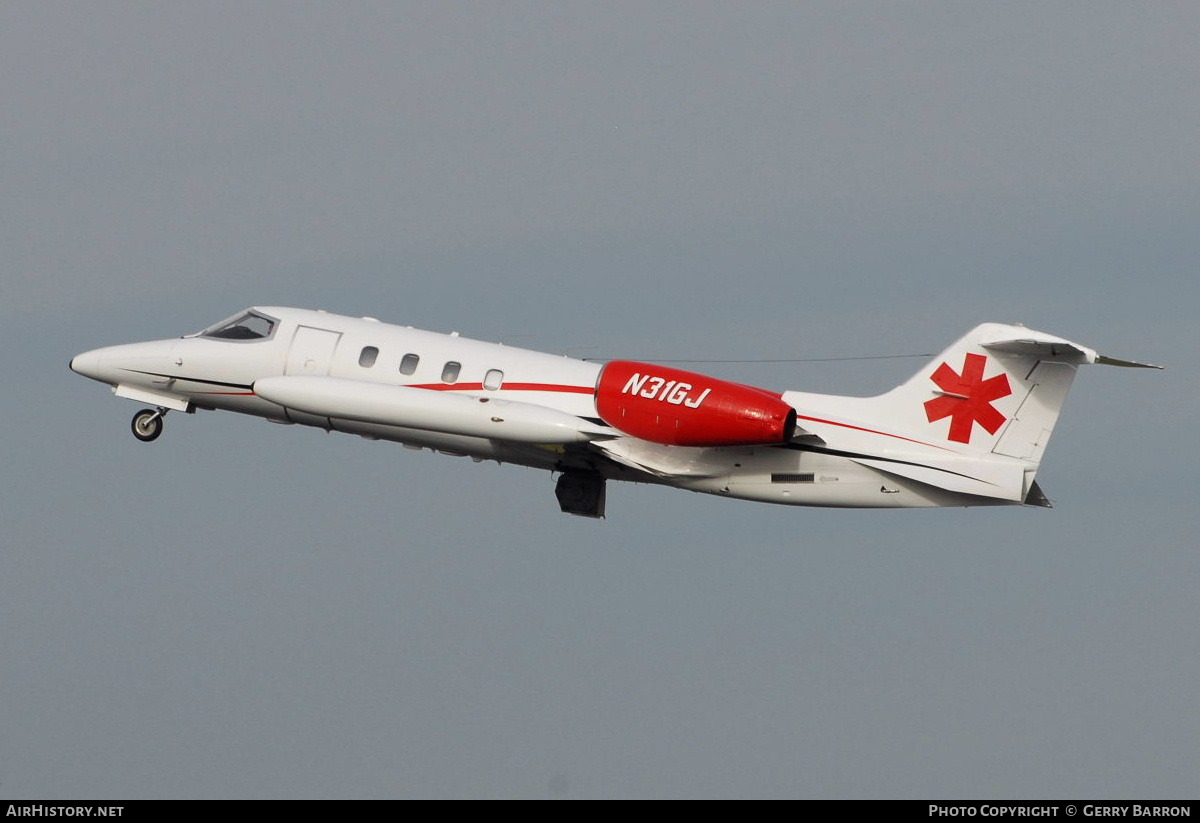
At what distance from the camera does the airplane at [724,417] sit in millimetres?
42656

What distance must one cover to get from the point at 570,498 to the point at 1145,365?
12.1 meters

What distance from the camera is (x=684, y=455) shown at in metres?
43.9

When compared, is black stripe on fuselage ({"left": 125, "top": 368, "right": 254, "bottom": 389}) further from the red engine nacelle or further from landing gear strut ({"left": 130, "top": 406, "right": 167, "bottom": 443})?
the red engine nacelle

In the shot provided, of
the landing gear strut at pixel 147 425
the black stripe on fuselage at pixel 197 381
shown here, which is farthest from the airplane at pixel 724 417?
the landing gear strut at pixel 147 425

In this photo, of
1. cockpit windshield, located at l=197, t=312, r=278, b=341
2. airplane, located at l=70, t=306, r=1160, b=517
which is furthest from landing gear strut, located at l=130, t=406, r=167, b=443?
airplane, located at l=70, t=306, r=1160, b=517

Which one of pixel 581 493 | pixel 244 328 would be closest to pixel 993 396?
pixel 581 493

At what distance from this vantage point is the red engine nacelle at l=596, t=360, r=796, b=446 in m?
42.1

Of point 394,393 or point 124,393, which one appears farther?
point 124,393

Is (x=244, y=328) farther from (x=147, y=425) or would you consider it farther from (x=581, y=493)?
(x=581, y=493)

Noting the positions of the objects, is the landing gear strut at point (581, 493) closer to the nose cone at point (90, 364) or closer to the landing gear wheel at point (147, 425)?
the landing gear wheel at point (147, 425)

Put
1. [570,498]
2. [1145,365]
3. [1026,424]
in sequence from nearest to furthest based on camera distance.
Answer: [1145,365] < [1026,424] < [570,498]

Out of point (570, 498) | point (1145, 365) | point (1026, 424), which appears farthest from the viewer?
point (570, 498)

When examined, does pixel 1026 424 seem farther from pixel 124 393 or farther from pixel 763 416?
pixel 124 393

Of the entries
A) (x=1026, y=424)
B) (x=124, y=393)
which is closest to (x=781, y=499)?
(x=1026, y=424)
